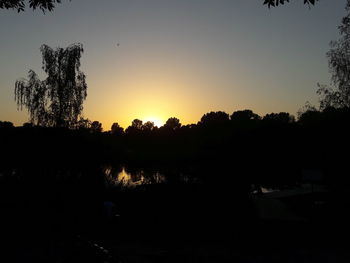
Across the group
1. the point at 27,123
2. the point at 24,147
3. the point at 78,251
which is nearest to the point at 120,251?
the point at 78,251

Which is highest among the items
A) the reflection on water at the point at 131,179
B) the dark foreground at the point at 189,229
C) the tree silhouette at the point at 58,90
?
the tree silhouette at the point at 58,90

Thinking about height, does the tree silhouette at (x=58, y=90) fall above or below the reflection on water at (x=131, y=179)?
above

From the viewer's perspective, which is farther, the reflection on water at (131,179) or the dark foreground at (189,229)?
the reflection on water at (131,179)

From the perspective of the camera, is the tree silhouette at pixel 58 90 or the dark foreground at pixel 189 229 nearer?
the dark foreground at pixel 189 229

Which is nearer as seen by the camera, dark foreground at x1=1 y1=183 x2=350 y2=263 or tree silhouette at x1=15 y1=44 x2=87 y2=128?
dark foreground at x1=1 y1=183 x2=350 y2=263

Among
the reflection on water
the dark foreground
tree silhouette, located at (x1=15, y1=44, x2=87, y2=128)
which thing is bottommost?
the dark foreground

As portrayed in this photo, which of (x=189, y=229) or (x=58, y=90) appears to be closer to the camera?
(x=189, y=229)

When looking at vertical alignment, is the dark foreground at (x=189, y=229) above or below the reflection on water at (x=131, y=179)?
below

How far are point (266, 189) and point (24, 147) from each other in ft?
75.1

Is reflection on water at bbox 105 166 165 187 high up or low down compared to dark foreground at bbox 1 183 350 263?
up

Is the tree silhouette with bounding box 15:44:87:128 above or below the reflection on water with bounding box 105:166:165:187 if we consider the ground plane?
above

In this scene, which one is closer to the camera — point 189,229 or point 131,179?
point 189,229

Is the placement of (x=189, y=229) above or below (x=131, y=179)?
below

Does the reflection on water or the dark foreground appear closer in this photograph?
the dark foreground
